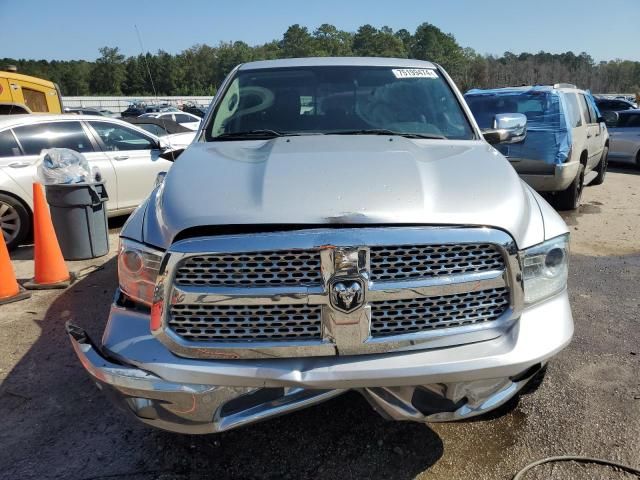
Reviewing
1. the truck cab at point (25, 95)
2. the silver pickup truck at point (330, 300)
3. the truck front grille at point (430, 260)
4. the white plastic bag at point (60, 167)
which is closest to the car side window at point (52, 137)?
the white plastic bag at point (60, 167)

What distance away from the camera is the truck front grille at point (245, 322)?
2021 mm

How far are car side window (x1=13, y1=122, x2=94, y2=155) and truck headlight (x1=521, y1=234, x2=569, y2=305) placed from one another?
6212mm

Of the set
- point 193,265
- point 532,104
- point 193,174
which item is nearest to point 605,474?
point 193,265

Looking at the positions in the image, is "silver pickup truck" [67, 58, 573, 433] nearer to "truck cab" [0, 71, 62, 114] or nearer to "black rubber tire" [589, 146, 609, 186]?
"black rubber tire" [589, 146, 609, 186]

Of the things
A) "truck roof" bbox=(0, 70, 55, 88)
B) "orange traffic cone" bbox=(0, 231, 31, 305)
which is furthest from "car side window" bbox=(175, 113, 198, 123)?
"orange traffic cone" bbox=(0, 231, 31, 305)

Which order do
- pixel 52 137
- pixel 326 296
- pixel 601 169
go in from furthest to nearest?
pixel 601 169
pixel 52 137
pixel 326 296

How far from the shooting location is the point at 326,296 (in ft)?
6.42

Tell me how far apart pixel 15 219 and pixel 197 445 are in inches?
194

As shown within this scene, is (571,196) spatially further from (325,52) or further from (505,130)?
(325,52)

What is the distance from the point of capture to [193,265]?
78.2 inches

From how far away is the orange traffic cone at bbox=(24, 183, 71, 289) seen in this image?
5043 millimetres

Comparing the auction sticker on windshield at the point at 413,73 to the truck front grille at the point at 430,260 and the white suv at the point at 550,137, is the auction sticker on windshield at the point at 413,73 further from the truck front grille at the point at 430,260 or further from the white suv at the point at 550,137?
the white suv at the point at 550,137

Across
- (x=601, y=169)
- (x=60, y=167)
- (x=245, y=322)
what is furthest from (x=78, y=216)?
(x=601, y=169)

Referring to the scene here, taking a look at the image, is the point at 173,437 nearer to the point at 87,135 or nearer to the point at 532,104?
the point at 87,135
